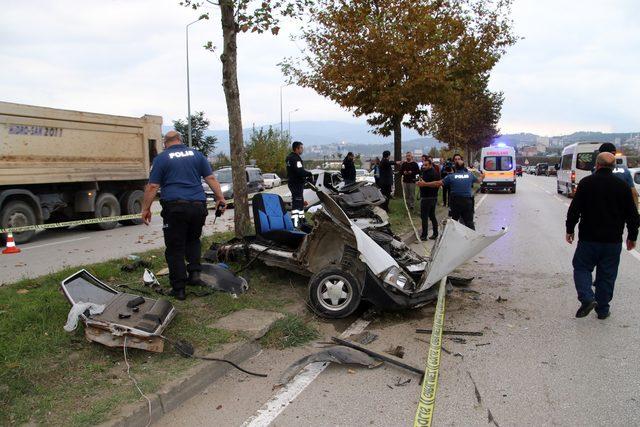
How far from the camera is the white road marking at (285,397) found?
11.3 feet

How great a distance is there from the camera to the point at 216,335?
470 cm

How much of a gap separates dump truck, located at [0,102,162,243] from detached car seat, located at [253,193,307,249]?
23.0 ft

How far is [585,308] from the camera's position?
5.51m

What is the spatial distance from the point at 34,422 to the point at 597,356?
4.36m

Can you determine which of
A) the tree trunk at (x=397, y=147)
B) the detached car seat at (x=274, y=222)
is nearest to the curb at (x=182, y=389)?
the detached car seat at (x=274, y=222)

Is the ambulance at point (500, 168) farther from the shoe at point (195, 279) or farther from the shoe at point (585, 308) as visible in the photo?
the shoe at point (195, 279)

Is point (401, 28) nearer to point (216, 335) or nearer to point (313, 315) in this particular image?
point (313, 315)

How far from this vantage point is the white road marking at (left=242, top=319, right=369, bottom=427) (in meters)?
3.45

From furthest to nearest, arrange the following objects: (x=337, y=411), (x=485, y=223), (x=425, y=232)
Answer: (x=485, y=223), (x=425, y=232), (x=337, y=411)

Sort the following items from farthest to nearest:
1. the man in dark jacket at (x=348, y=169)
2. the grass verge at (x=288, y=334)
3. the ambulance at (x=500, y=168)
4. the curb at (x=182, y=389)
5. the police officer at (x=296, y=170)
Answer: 1. the ambulance at (x=500, y=168)
2. the man in dark jacket at (x=348, y=169)
3. the police officer at (x=296, y=170)
4. the grass verge at (x=288, y=334)
5. the curb at (x=182, y=389)

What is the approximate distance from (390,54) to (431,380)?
504 inches

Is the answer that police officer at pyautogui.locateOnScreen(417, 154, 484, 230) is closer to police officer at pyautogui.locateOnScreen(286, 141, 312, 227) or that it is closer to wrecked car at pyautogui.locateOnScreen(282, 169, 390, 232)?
wrecked car at pyautogui.locateOnScreen(282, 169, 390, 232)

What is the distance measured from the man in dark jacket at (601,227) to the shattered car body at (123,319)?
4286 millimetres

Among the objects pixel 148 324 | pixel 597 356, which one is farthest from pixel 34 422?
pixel 597 356
